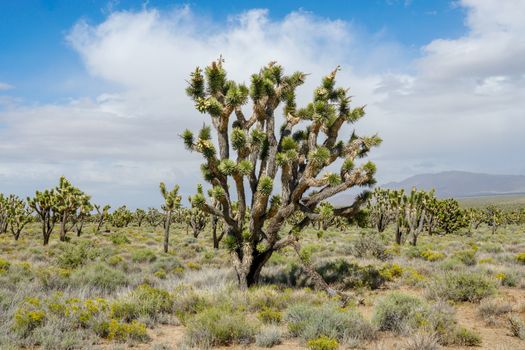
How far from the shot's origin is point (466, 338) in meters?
7.72

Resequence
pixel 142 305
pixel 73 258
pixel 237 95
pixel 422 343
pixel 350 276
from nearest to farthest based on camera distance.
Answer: pixel 422 343 < pixel 142 305 < pixel 237 95 < pixel 350 276 < pixel 73 258

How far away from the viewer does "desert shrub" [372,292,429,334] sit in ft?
27.0

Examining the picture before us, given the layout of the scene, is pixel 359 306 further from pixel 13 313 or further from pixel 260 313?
pixel 13 313

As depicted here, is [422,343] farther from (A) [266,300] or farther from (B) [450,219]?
(B) [450,219]

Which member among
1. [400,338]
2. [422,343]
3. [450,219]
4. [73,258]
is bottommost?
[400,338]

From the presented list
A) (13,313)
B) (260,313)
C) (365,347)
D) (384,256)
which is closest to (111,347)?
(13,313)

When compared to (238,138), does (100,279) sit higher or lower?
lower

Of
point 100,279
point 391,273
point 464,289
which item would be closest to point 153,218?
point 100,279

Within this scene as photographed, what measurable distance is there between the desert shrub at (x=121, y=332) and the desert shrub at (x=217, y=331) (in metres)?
0.94

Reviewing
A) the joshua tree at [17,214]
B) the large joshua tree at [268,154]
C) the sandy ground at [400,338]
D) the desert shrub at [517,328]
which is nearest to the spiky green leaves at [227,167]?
the large joshua tree at [268,154]

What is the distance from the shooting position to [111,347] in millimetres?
7348

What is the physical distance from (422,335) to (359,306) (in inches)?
153

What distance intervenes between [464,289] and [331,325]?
4936 mm

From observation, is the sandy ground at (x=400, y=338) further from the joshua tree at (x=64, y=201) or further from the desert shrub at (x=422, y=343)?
the joshua tree at (x=64, y=201)
